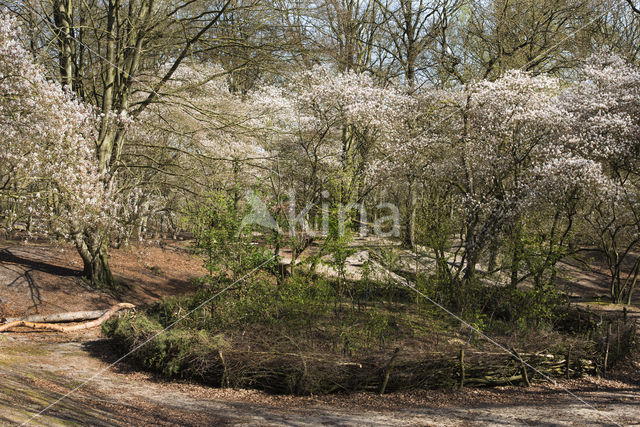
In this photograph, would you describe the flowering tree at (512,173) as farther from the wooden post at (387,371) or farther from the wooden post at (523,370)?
the wooden post at (387,371)

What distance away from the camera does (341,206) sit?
1078 cm

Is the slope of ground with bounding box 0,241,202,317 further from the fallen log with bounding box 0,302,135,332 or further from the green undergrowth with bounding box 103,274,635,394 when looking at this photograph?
the green undergrowth with bounding box 103,274,635,394


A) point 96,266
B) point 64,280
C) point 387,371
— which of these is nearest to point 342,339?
point 387,371

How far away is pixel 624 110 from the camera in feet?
40.6

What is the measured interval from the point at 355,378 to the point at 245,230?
11.0ft

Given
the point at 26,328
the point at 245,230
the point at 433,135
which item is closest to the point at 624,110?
the point at 433,135

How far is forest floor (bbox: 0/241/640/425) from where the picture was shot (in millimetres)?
6258

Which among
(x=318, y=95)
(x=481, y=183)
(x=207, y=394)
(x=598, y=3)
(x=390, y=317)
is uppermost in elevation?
(x=598, y=3)

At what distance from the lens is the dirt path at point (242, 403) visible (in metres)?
6.19

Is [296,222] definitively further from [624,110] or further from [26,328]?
[624,110]

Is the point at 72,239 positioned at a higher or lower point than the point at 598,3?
lower

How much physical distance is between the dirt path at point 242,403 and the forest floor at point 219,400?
12 millimetres

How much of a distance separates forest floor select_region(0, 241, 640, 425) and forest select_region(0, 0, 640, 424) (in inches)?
12.1

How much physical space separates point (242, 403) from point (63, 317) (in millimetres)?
5888
